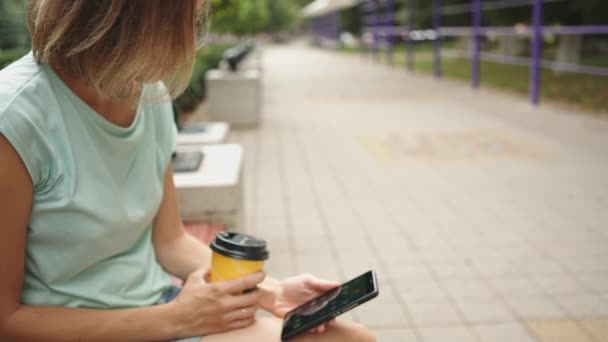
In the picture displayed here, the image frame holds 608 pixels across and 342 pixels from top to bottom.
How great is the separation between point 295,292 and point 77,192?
632 millimetres

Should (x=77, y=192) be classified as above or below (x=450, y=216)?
above

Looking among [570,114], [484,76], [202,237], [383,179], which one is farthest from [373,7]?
[202,237]

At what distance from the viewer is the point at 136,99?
4.30 ft

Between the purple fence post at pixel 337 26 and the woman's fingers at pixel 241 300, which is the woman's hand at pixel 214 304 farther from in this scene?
the purple fence post at pixel 337 26

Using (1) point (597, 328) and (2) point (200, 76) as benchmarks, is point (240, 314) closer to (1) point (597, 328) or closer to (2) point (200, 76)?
(1) point (597, 328)

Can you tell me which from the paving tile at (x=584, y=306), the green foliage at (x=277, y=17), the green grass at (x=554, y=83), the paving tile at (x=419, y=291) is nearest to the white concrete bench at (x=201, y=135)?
the paving tile at (x=419, y=291)

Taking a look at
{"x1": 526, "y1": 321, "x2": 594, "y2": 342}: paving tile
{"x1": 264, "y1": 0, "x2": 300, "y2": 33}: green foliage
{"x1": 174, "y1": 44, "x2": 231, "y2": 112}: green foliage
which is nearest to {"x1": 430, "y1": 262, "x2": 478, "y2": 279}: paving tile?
{"x1": 526, "y1": 321, "x2": 594, "y2": 342}: paving tile

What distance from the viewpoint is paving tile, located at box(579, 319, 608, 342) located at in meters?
2.59

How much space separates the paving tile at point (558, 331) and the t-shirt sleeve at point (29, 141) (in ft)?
7.27

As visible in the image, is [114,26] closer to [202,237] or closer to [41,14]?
[41,14]

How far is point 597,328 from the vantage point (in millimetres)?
2652

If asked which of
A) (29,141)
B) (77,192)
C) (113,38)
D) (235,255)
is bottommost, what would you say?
(235,255)

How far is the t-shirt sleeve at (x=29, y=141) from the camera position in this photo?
1063mm

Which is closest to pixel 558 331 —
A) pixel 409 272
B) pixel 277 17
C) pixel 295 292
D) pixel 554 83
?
pixel 409 272
